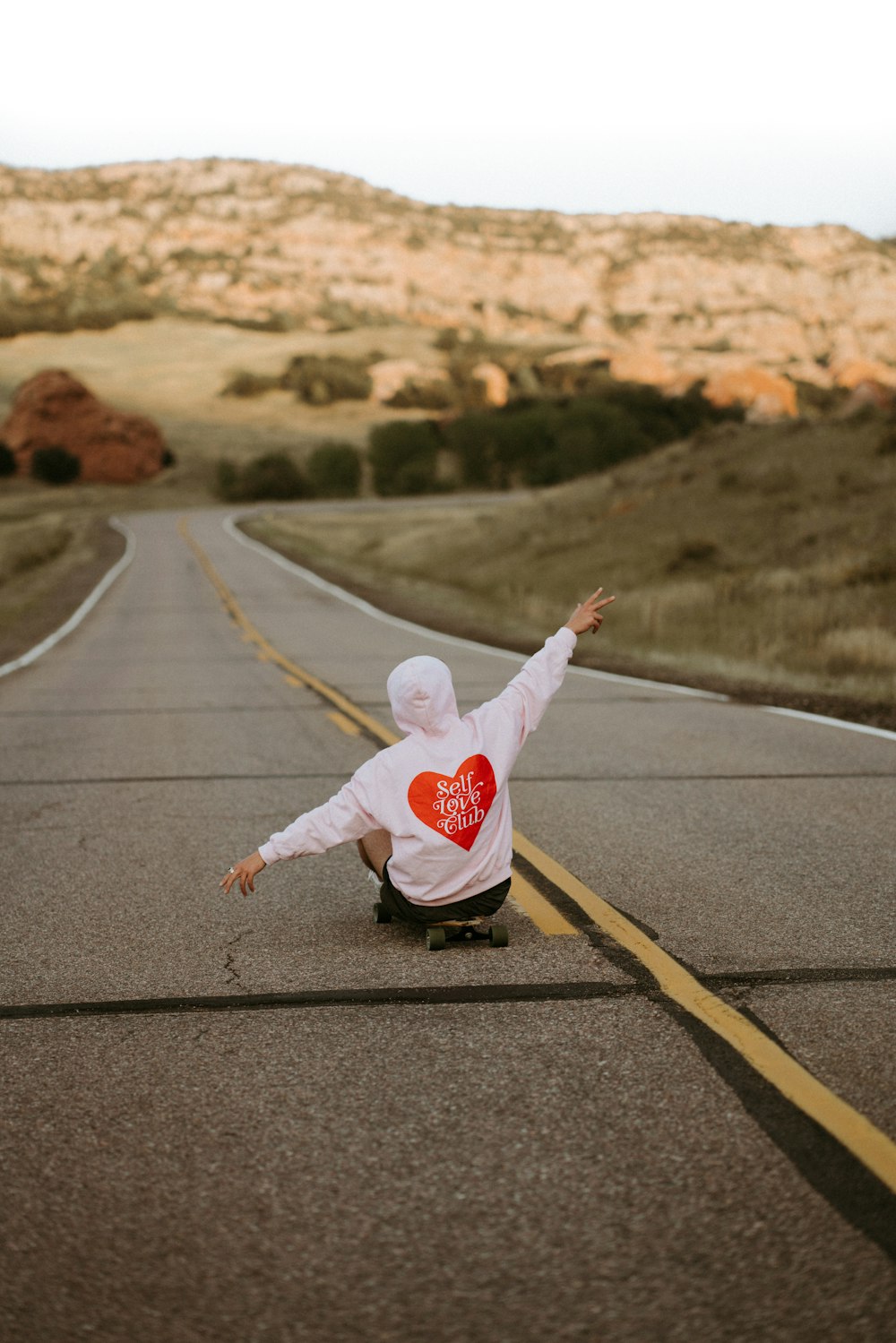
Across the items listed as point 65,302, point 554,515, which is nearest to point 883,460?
point 554,515

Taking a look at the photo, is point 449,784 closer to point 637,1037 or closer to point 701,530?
point 637,1037

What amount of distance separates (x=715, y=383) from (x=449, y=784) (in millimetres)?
100352

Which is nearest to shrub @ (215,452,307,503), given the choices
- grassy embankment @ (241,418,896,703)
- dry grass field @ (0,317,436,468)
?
dry grass field @ (0,317,436,468)

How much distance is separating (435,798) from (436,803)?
0.7 inches

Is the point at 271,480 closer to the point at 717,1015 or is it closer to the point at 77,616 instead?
the point at 77,616

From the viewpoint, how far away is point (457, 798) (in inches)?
203

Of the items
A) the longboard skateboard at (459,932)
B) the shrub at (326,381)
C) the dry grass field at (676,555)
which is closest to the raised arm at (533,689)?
the longboard skateboard at (459,932)

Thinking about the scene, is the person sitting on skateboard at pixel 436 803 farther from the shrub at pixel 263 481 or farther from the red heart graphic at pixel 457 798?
the shrub at pixel 263 481

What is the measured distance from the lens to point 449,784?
5137 millimetres

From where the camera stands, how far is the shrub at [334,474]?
3465 inches

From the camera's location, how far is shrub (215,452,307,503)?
85.0 m

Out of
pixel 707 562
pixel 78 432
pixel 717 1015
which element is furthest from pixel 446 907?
pixel 78 432

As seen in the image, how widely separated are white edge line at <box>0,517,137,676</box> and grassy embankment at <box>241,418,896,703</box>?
6059 mm

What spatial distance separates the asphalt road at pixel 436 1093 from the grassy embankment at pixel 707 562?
8.80 meters
